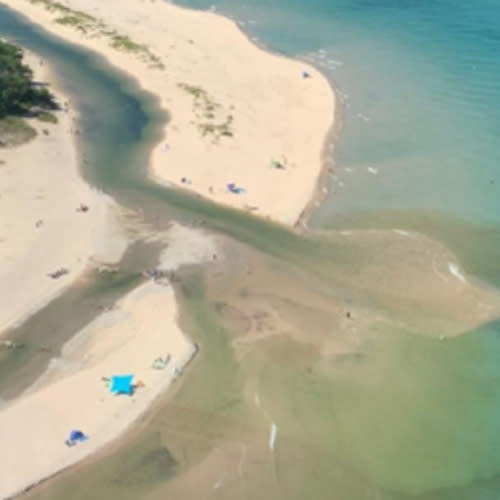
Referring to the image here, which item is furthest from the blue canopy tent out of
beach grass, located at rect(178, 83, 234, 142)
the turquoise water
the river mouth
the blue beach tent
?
beach grass, located at rect(178, 83, 234, 142)

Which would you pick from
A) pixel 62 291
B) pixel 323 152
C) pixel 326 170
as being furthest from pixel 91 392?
pixel 323 152

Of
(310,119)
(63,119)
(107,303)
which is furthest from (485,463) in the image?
(63,119)

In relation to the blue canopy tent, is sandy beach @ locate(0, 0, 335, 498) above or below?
above

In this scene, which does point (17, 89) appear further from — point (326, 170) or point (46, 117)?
point (326, 170)

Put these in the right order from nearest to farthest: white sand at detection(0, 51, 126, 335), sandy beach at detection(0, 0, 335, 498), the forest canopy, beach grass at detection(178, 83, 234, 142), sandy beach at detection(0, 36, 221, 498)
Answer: sandy beach at detection(0, 36, 221, 498) → sandy beach at detection(0, 0, 335, 498) → white sand at detection(0, 51, 126, 335) → the forest canopy → beach grass at detection(178, 83, 234, 142)

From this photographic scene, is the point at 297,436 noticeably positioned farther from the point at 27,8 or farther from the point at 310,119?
the point at 27,8

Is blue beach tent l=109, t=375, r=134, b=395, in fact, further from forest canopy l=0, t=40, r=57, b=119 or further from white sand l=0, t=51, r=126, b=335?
forest canopy l=0, t=40, r=57, b=119
